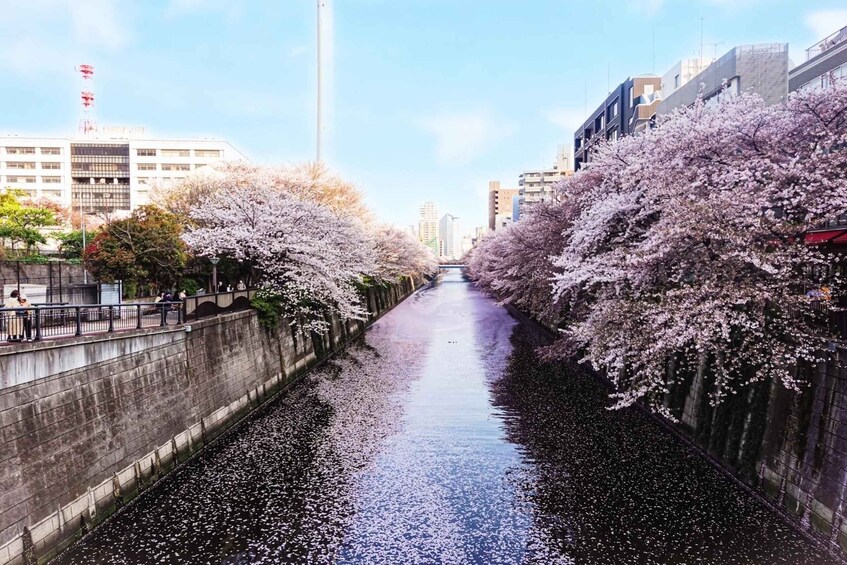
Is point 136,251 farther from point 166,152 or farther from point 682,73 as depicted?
A: point 166,152

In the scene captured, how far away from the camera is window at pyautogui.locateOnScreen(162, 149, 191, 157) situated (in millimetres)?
83188

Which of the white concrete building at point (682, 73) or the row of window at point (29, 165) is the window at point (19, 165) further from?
the white concrete building at point (682, 73)

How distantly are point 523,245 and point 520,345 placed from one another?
718cm

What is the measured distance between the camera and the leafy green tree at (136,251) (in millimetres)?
25391

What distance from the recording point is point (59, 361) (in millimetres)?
11867

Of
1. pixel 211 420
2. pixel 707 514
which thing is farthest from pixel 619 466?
pixel 211 420

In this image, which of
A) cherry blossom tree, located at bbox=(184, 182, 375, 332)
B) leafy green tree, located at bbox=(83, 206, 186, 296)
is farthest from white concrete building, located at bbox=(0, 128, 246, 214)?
cherry blossom tree, located at bbox=(184, 182, 375, 332)

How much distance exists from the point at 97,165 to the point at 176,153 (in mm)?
11753

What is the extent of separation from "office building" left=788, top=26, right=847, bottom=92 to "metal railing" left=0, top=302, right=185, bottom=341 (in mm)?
24534

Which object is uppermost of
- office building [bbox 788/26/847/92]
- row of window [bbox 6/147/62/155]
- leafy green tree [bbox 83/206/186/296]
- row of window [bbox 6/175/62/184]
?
row of window [bbox 6/147/62/155]

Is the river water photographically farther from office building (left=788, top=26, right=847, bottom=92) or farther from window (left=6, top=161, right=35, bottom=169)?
window (left=6, top=161, right=35, bottom=169)

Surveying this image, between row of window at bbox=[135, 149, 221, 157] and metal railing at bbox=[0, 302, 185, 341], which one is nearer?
metal railing at bbox=[0, 302, 185, 341]

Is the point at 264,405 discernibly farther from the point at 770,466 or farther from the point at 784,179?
the point at 784,179

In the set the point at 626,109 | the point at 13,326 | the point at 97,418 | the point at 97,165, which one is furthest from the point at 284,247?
the point at 97,165
